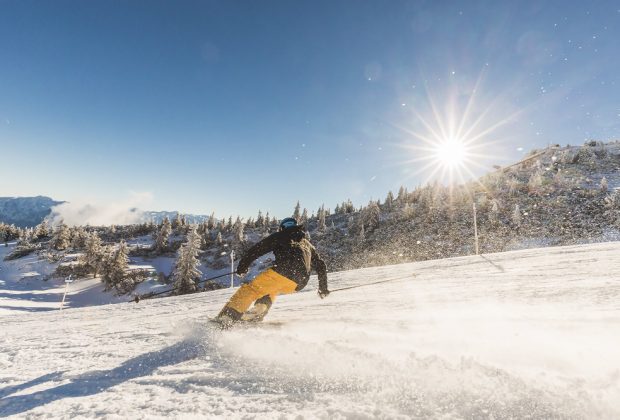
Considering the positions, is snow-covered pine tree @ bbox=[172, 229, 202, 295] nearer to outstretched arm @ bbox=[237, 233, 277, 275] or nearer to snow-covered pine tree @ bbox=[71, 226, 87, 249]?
outstretched arm @ bbox=[237, 233, 277, 275]

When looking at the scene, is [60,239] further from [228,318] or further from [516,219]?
[228,318]

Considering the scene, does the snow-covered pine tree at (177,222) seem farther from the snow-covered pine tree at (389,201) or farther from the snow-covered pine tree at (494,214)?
the snow-covered pine tree at (494,214)

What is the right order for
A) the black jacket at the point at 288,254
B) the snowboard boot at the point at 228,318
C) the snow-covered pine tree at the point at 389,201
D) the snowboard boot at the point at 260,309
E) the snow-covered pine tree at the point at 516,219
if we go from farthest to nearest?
the snow-covered pine tree at the point at 389,201
the snow-covered pine tree at the point at 516,219
the snowboard boot at the point at 260,309
the black jacket at the point at 288,254
the snowboard boot at the point at 228,318

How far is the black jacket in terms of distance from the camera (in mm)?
5047

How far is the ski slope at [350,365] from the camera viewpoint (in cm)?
228

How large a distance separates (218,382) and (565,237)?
117ft

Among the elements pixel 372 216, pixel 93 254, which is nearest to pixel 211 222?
pixel 93 254

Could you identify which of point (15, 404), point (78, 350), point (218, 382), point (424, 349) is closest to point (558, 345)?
point (424, 349)

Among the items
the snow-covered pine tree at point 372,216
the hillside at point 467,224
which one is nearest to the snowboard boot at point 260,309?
the hillside at point 467,224

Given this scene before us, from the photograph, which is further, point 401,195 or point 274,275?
point 401,195

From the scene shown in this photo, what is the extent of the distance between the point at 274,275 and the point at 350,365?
2.18 meters

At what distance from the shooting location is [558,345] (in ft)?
10.6

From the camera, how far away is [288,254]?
5.12m

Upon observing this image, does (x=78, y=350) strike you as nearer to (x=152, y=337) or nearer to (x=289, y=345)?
(x=152, y=337)
